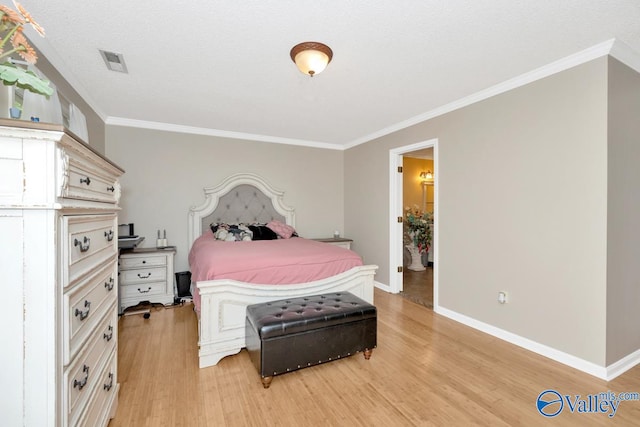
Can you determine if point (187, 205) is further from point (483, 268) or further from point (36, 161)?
point (483, 268)

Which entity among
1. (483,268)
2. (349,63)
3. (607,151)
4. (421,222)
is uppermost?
(349,63)

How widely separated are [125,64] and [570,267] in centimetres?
401

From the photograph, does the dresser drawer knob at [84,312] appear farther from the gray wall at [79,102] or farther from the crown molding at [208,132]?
the crown molding at [208,132]

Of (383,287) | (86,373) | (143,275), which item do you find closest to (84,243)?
(86,373)

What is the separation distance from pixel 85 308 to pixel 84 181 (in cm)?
53

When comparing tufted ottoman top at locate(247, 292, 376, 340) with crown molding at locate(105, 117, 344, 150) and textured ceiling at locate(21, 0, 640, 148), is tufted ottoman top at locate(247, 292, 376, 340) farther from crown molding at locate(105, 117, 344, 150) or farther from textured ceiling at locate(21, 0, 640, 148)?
crown molding at locate(105, 117, 344, 150)

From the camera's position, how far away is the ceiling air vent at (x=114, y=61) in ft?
7.20

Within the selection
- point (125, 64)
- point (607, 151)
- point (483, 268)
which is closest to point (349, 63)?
point (125, 64)

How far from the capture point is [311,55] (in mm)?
2004

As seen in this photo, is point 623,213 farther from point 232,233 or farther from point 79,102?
point 79,102

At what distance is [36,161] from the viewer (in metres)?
0.87

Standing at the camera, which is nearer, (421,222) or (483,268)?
(483,268)

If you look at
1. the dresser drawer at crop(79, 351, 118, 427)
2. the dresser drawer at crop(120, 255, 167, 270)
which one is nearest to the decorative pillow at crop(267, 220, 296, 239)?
the dresser drawer at crop(120, 255, 167, 270)

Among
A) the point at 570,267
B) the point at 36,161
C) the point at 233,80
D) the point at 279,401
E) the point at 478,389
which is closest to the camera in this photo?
the point at 36,161
